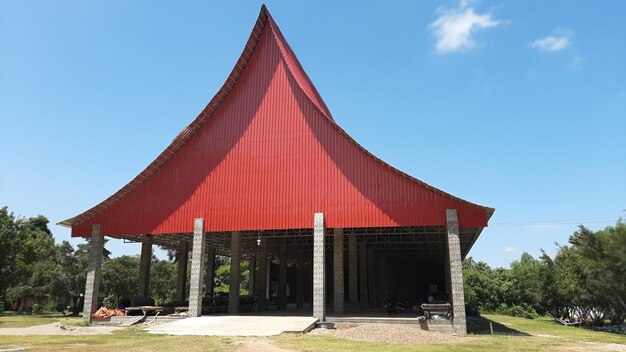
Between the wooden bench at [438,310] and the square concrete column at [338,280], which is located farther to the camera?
the square concrete column at [338,280]

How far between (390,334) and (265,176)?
11.5 meters

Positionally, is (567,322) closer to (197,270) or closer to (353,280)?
(353,280)

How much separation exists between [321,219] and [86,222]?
15.7 m

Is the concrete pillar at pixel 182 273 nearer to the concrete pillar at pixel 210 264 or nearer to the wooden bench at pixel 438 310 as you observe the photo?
the concrete pillar at pixel 210 264

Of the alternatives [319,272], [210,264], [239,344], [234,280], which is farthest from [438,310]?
[210,264]

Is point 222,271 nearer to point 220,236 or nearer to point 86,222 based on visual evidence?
point 220,236

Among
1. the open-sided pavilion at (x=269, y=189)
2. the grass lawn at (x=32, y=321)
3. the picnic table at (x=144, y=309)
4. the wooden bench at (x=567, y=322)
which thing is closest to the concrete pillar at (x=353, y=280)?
the open-sided pavilion at (x=269, y=189)

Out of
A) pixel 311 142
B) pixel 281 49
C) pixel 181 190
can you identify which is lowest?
pixel 181 190

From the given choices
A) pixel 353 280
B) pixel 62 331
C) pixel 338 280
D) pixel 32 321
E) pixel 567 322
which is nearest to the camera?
pixel 62 331

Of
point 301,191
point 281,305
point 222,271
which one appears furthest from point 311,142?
point 222,271

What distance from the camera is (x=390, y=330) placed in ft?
67.3

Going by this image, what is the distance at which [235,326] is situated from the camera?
21.2m

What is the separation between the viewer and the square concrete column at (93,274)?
27.3 meters

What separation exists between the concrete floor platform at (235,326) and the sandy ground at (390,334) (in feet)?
4.29
